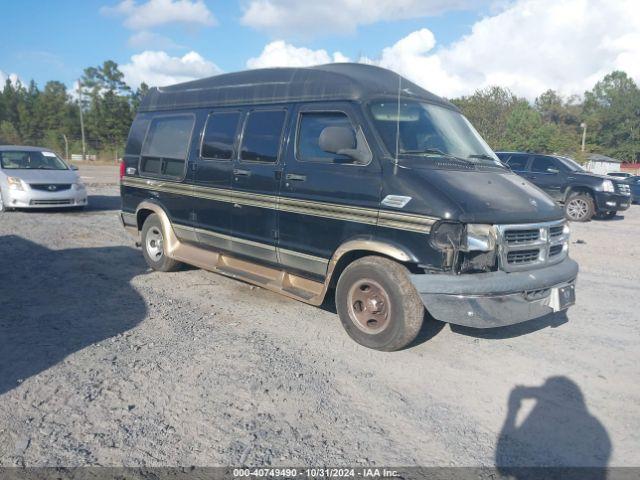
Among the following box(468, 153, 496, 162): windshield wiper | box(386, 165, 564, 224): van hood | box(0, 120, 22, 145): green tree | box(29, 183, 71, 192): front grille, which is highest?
box(0, 120, 22, 145): green tree

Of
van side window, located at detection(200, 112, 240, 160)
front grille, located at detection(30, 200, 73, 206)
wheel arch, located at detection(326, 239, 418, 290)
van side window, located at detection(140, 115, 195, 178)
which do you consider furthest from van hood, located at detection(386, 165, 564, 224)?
front grille, located at detection(30, 200, 73, 206)

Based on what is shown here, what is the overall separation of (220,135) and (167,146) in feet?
4.01

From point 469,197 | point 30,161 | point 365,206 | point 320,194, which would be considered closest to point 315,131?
point 320,194

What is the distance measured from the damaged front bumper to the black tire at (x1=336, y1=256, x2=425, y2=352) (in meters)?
0.18

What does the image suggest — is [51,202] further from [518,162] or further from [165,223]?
[518,162]

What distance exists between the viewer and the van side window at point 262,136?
5.41 meters

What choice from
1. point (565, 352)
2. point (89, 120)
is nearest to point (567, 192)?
point (565, 352)

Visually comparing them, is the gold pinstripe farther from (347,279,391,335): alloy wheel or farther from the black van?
(347,279,391,335): alloy wheel

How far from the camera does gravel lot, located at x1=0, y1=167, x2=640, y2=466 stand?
311 cm

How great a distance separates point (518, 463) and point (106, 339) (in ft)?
11.6

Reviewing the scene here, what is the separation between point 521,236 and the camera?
14.4 feet

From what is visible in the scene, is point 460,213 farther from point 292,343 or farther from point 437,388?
point 292,343

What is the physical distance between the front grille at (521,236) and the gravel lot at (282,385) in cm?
106

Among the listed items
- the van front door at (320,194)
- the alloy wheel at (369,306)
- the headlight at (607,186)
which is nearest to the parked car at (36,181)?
the van front door at (320,194)
